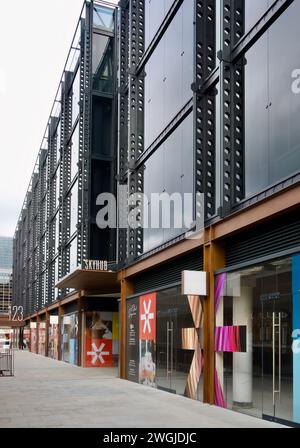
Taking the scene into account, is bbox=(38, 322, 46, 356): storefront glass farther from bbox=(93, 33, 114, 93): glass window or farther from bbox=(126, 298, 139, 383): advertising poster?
bbox=(126, 298, 139, 383): advertising poster

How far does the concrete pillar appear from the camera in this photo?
Result: 510 inches

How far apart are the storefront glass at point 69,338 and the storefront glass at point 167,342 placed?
12137 mm

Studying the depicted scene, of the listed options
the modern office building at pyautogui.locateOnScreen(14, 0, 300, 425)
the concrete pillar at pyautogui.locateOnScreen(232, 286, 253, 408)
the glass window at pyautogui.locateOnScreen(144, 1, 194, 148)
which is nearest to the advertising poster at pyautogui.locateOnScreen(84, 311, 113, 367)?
the modern office building at pyautogui.locateOnScreen(14, 0, 300, 425)

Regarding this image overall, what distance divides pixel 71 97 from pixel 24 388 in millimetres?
23324

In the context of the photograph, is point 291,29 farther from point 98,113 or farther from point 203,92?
point 98,113

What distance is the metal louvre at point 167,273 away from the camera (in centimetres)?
1727

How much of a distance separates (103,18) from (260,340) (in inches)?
961

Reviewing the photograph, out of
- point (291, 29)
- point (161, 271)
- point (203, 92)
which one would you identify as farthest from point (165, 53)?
point (291, 29)

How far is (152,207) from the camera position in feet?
71.2

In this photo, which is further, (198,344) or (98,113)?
(98,113)

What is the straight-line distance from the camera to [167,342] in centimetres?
1845

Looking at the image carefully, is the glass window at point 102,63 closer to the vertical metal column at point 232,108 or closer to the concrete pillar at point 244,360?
the vertical metal column at point 232,108

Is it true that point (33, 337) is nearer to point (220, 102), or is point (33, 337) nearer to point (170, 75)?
point (170, 75)

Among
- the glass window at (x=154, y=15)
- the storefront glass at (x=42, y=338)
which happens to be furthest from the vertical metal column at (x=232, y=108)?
the storefront glass at (x=42, y=338)
